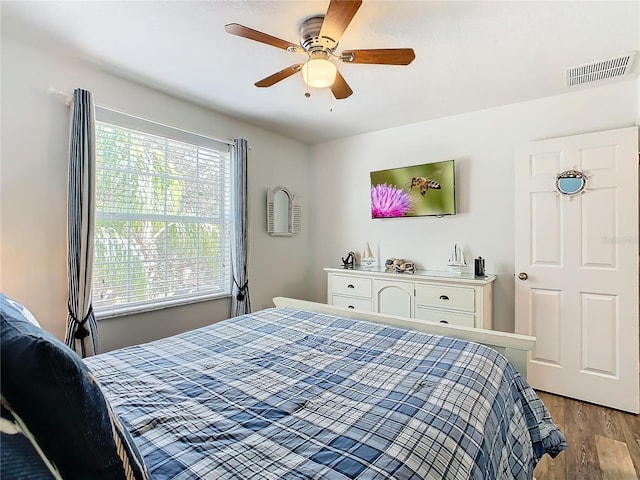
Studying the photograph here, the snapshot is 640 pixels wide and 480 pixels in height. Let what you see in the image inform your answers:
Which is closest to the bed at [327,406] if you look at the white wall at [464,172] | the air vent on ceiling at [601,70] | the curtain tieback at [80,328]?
the curtain tieback at [80,328]

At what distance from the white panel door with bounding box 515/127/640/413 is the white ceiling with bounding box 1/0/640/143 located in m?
0.69

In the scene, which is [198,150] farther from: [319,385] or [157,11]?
[319,385]

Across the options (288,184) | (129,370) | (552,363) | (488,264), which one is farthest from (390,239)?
(129,370)

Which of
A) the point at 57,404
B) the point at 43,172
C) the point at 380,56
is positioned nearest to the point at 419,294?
the point at 380,56

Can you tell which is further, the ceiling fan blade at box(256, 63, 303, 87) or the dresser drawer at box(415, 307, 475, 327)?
the dresser drawer at box(415, 307, 475, 327)

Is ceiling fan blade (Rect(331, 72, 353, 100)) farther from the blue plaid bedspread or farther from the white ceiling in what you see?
the blue plaid bedspread

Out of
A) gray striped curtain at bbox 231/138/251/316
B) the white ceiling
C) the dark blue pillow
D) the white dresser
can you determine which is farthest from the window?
the dark blue pillow

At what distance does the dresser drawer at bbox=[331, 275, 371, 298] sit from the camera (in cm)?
334

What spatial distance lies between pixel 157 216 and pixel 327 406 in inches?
88.3

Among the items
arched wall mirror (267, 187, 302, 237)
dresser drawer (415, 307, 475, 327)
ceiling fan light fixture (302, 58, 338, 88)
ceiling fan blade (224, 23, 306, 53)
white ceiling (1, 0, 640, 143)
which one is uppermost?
white ceiling (1, 0, 640, 143)

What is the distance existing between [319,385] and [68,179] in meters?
2.11

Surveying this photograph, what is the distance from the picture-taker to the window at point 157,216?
2.38 metres

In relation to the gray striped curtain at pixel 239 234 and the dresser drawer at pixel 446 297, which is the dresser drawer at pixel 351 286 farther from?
the gray striped curtain at pixel 239 234

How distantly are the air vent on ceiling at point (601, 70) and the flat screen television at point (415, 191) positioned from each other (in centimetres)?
108
